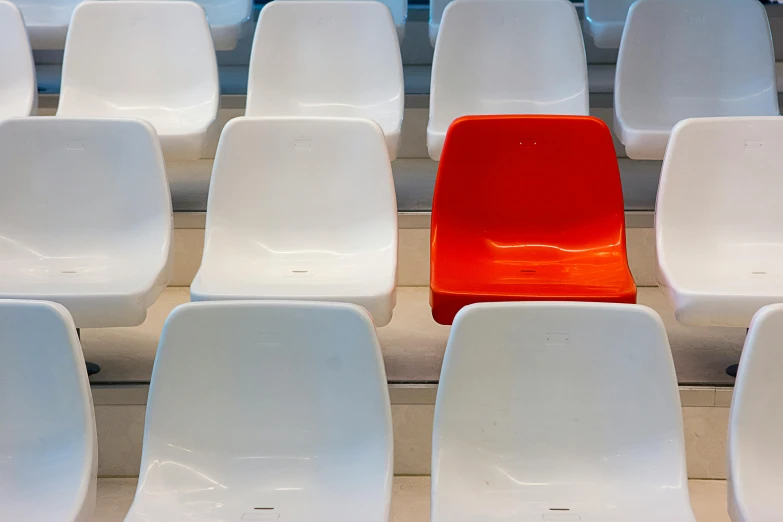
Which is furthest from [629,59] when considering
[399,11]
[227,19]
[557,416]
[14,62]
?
[14,62]

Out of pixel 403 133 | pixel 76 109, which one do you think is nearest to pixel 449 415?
pixel 403 133

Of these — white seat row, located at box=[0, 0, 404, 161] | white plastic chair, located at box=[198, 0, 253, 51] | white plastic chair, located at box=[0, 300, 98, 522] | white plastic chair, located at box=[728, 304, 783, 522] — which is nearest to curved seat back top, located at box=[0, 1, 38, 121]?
white seat row, located at box=[0, 0, 404, 161]

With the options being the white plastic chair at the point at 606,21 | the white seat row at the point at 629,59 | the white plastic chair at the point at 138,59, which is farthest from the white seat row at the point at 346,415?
the white plastic chair at the point at 606,21

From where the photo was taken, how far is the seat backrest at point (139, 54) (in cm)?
312

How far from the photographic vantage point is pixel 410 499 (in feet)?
7.16

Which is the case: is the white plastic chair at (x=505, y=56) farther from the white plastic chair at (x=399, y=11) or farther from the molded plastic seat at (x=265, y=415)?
the molded plastic seat at (x=265, y=415)

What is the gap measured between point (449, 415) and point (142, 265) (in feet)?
3.38

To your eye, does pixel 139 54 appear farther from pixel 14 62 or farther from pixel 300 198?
pixel 300 198

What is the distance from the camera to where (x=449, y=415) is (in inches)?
65.7

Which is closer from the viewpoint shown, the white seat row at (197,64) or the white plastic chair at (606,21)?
the white seat row at (197,64)

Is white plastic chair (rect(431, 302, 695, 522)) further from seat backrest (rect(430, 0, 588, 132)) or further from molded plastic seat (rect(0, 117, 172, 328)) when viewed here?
seat backrest (rect(430, 0, 588, 132))

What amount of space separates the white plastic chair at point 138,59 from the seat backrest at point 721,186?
1.51 metres

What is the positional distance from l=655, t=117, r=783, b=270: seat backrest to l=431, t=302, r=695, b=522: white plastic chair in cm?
79

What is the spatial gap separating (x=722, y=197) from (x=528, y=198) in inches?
18.7
